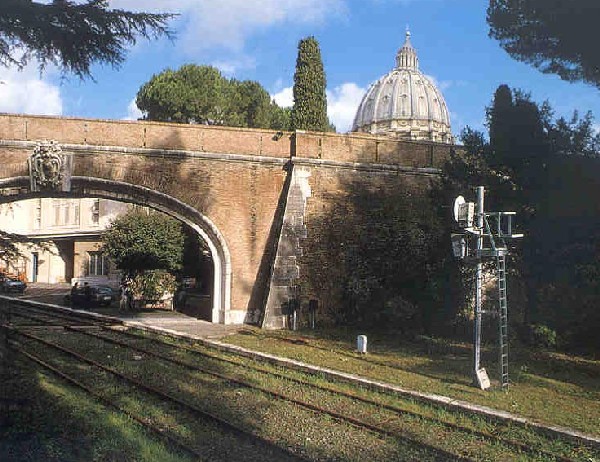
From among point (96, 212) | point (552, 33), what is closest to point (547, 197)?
point (552, 33)

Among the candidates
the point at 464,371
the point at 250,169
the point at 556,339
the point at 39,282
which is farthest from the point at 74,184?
the point at 39,282

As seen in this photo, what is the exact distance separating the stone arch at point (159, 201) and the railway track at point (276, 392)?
444 centimetres

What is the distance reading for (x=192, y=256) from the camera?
27219 mm

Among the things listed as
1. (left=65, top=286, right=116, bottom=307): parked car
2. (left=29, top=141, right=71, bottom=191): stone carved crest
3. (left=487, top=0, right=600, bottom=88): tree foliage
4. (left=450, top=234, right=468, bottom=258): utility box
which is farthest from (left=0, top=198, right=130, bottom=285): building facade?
(left=450, top=234, right=468, bottom=258): utility box

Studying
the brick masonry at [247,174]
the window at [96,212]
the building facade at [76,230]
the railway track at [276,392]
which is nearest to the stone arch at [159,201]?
the brick masonry at [247,174]

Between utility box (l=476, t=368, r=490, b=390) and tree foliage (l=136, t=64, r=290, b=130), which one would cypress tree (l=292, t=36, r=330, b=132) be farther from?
tree foliage (l=136, t=64, r=290, b=130)

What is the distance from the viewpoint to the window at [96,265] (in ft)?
132

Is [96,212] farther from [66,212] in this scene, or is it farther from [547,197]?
[547,197]

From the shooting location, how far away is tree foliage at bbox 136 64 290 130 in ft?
143

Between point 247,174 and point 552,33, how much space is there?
10316mm

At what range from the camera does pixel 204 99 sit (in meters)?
43.8

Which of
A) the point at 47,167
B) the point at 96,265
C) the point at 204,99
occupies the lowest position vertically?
the point at 96,265

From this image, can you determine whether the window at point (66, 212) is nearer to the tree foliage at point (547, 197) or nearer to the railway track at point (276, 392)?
the railway track at point (276, 392)

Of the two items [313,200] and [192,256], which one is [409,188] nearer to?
[313,200]
